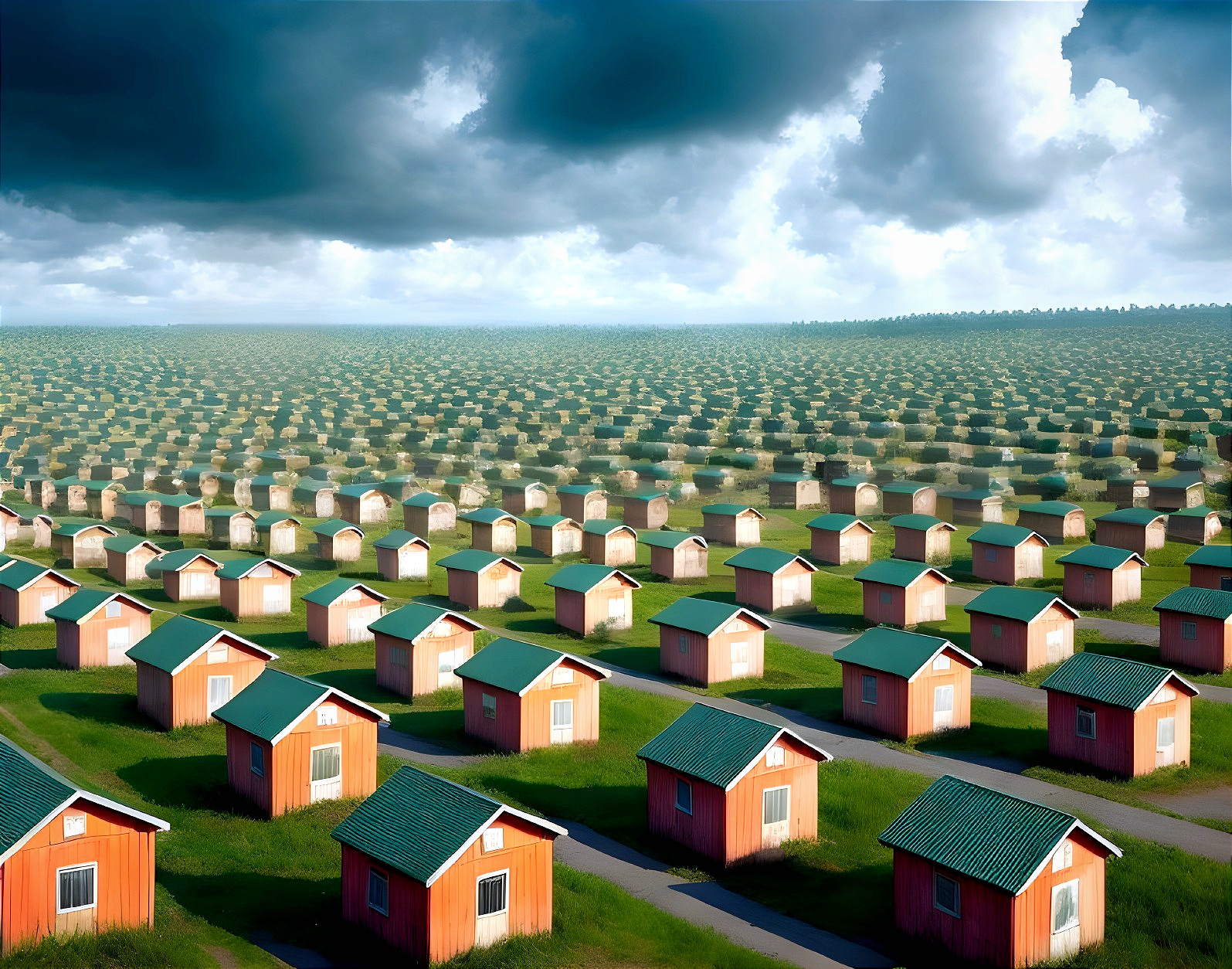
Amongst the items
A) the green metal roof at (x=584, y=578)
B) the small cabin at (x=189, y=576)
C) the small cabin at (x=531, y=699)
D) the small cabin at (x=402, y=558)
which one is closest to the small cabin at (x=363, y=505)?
the small cabin at (x=402, y=558)

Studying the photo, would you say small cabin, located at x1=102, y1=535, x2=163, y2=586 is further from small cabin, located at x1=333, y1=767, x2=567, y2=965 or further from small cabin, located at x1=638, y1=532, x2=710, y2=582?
small cabin, located at x1=333, y1=767, x2=567, y2=965

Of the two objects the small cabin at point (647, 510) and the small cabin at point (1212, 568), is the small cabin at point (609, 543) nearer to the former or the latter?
the small cabin at point (647, 510)

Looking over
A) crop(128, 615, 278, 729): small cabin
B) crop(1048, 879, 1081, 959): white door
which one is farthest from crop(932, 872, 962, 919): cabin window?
crop(128, 615, 278, 729): small cabin

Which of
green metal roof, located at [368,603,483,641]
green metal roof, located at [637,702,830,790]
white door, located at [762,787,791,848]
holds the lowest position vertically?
white door, located at [762,787,791,848]

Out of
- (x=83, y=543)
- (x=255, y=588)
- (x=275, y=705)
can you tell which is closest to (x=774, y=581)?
(x=255, y=588)

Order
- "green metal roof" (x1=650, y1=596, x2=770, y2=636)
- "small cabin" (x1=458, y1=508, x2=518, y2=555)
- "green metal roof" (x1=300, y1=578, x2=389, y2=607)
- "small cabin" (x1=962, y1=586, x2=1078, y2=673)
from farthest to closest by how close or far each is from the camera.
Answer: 1. "small cabin" (x1=458, y1=508, x2=518, y2=555)
2. "green metal roof" (x1=300, y1=578, x2=389, y2=607)
3. "small cabin" (x1=962, y1=586, x2=1078, y2=673)
4. "green metal roof" (x1=650, y1=596, x2=770, y2=636)

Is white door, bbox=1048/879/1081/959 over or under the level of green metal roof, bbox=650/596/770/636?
under

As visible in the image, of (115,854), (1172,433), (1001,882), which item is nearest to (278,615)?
(115,854)
